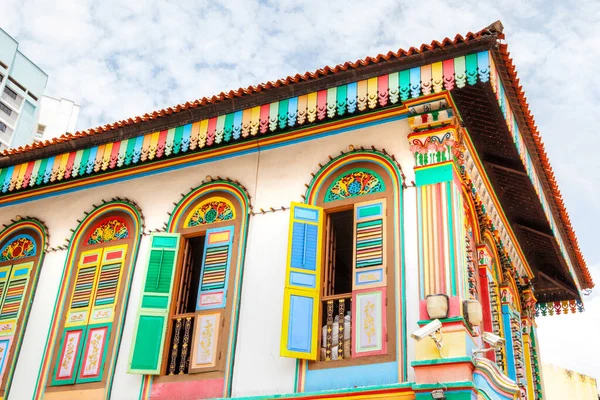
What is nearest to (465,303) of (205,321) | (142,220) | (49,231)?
(205,321)

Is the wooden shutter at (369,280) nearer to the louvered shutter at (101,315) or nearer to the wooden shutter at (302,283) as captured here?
the wooden shutter at (302,283)

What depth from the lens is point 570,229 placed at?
36.7ft

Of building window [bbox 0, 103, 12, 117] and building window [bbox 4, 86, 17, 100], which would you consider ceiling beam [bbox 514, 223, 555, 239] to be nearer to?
building window [bbox 0, 103, 12, 117]

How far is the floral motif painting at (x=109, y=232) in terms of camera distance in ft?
30.9

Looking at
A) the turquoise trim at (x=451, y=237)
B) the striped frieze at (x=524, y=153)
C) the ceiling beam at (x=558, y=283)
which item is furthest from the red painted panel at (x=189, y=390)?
the ceiling beam at (x=558, y=283)

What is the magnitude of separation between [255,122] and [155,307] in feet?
8.27

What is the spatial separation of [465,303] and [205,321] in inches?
116

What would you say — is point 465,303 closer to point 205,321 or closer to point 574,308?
point 205,321

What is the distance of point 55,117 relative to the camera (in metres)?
41.5

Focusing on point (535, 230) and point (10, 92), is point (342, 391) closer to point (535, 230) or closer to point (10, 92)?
point (535, 230)

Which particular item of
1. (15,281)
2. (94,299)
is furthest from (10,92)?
(94,299)

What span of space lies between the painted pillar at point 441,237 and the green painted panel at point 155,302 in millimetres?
3032

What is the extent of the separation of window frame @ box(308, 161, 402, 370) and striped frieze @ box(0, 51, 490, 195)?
727 mm

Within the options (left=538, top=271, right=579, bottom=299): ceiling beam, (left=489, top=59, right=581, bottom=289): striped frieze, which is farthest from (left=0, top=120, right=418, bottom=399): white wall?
(left=538, top=271, right=579, bottom=299): ceiling beam
